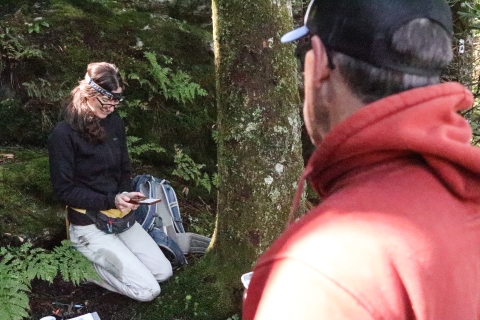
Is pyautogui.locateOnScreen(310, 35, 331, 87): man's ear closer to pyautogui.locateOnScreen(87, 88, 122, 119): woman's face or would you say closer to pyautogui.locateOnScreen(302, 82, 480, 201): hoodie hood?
pyautogui.locateOnScreen(302, 82, 480, 201): hoodie hood

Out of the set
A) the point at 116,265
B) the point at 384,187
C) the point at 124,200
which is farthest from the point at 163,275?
the point at 384,187

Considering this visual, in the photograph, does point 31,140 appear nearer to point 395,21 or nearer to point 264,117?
point 264,117

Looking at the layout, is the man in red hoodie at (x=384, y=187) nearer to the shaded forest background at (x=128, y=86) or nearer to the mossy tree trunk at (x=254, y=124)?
the mossy tree trunk at (x=254, y=124)

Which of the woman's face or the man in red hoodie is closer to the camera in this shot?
the man in red hoodie

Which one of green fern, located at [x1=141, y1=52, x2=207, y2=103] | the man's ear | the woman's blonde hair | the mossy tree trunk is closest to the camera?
the man's ear

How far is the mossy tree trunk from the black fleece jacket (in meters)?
1.18

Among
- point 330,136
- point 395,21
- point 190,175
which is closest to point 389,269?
point 330,136

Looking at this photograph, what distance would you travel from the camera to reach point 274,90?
4016 millimetres

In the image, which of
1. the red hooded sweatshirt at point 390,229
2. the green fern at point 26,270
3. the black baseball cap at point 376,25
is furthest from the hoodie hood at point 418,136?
the green fern at point 26,270

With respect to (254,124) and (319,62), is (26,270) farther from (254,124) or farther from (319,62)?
(319,62)

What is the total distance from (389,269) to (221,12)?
3.37 meters

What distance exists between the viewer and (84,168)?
14.5 feet

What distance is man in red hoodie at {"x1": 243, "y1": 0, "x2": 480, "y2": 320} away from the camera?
108 centimetres

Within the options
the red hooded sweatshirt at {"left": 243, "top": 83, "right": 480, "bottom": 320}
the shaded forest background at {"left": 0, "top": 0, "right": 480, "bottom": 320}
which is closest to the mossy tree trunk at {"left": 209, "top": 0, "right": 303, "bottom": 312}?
the shaded forest background at {"left": 0, "top": 0, "right": 480, "bottom": 320}
